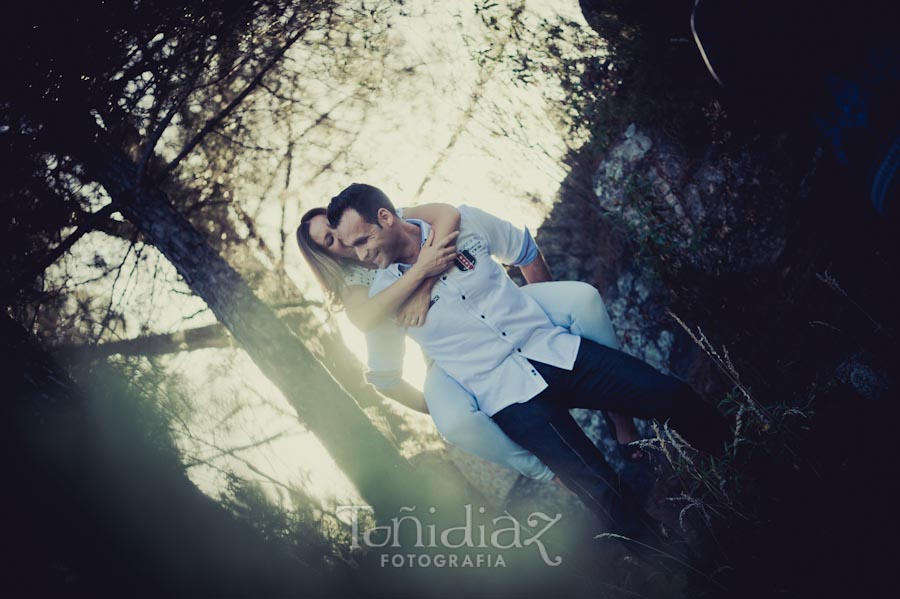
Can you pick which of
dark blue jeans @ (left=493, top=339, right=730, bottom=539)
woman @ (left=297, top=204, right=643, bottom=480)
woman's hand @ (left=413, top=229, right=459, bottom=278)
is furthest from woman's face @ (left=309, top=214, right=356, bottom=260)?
dark blue jeans @ (left=493, top=339, right=730, bottom=539)

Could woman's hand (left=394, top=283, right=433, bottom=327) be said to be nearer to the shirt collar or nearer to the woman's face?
the shirt collar

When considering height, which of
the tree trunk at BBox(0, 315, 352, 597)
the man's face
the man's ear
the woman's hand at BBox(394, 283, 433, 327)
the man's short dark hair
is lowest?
the tree trunk at BBox(0, 315, 352, 597)

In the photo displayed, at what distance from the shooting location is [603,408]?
2477 millimetres

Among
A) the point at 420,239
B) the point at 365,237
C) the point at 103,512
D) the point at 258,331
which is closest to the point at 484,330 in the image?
the point at 420,239

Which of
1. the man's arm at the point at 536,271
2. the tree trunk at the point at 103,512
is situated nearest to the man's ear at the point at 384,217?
the man's arm at the point at 536,271

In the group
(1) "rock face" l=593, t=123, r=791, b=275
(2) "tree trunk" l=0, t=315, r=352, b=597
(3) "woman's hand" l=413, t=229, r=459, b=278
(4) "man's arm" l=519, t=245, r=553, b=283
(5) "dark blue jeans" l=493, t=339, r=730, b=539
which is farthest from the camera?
(1) "rock face" l=593, t=123, r=791, b=275

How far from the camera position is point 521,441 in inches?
96.1

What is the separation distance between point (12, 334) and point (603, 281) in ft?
16.5

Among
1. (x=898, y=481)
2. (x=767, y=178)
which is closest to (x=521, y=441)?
(x=898, y=481)

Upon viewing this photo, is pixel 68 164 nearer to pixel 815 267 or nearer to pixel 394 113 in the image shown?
pixel 394 113

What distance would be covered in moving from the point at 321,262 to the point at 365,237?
0.30 metres

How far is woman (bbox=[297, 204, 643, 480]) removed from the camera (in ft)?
7.54

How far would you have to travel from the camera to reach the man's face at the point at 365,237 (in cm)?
229

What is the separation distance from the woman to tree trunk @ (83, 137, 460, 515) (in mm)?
1445
